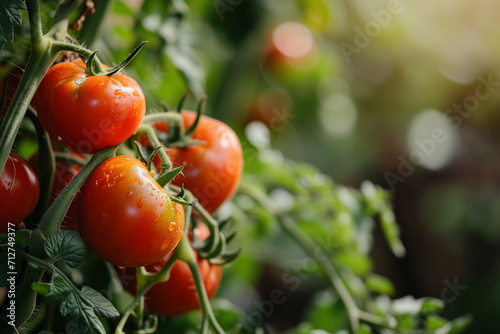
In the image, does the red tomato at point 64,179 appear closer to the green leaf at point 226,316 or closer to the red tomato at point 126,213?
the red tomato at point 126,213

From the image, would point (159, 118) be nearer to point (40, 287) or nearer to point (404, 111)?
point (40, 287)

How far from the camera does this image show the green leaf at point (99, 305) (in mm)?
275

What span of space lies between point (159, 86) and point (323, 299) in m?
0.37

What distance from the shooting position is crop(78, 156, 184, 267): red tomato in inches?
11.3

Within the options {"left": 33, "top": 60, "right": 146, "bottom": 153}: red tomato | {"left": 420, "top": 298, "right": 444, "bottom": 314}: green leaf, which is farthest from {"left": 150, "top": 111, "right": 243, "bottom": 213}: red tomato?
{"left": 420, "top": 298, "right": 444, "bottom": 314}: green leaf

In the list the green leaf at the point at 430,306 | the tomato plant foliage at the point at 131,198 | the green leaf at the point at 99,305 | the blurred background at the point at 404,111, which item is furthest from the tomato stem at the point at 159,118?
the blurred background at the point at 404,111

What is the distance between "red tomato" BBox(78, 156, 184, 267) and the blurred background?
69cm

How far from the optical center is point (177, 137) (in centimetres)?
40

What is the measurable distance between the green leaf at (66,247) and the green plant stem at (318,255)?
31 centimetres

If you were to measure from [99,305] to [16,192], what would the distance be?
0.08m

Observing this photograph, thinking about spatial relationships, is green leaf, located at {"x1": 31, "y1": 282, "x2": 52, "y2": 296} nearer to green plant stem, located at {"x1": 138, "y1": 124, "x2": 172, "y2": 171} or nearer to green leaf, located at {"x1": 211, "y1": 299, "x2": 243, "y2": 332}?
green plant stem, located at {"x1": 138, "y1": 124, "x2": 172, "y2": 171}

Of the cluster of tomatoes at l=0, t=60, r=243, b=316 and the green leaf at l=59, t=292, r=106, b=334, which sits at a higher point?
the cluster of tomatoes at l=0, t=60, r=243, b=316

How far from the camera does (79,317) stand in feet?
0.89

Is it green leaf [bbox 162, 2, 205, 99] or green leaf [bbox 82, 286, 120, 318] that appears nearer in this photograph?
green leaf [bbox 82, 286, 120, 318]
